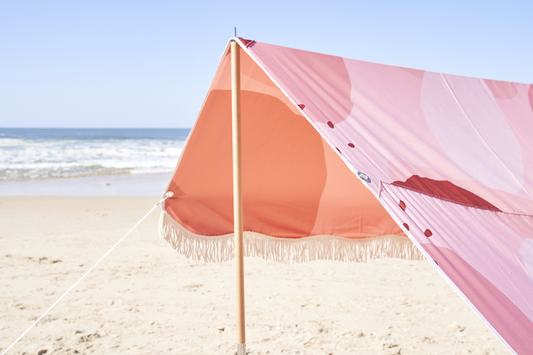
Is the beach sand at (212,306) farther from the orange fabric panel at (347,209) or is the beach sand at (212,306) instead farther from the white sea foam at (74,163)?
the white sea foam at (74,163)

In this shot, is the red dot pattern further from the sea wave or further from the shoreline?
the sea wave

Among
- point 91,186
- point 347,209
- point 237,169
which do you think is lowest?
point 91,186

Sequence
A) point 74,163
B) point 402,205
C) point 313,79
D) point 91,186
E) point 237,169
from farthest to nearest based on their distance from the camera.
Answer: point 74,163 < point 91,186 < point 237,169 < point 313,79 < point 402,205

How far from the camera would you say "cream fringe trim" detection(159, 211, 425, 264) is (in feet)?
8.08

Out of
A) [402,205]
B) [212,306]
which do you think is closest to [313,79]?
[402,205]

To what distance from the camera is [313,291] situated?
326 cm

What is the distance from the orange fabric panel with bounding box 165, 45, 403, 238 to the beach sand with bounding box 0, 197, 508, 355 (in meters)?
0.66

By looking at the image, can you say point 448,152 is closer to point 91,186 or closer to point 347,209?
point 347,209

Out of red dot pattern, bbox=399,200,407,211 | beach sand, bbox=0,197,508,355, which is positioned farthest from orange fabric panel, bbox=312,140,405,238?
red dot pattern, bbox=399,200,407,211

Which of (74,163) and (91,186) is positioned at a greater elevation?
(74,163)

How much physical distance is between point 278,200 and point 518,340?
1.67 metres

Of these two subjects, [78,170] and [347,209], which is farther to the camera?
[78,170]

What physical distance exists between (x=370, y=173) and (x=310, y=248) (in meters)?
1.30

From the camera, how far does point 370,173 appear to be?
4.38 feet
